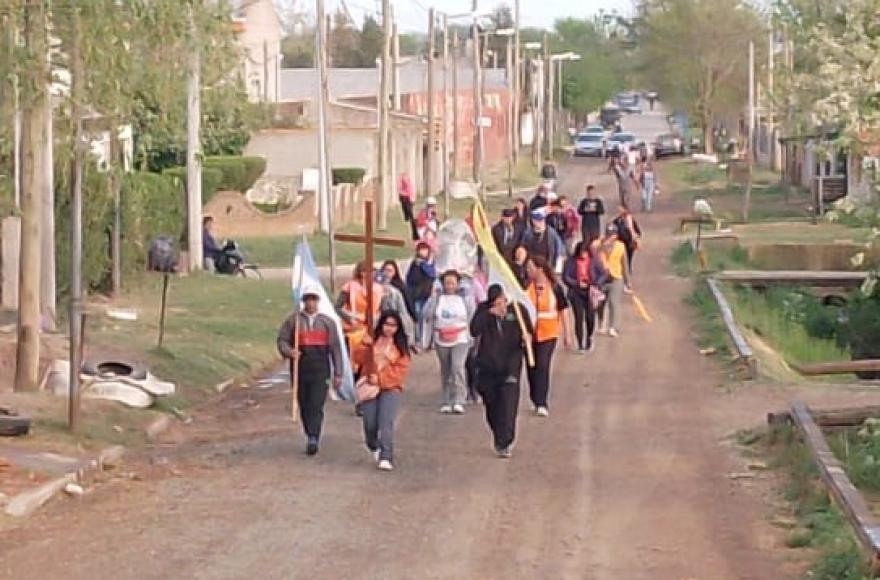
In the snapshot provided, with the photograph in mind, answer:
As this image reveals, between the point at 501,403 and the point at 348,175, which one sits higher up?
the point at 348,175

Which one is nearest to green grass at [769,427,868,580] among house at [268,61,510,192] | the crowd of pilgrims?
the crowd of pilgrims

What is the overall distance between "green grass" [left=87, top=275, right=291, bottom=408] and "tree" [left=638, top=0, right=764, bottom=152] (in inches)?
2470

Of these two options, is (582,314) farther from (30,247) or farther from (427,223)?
(30,247)

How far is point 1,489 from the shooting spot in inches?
583

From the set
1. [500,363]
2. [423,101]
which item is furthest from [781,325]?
[423,101]

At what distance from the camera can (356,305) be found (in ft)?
62.2

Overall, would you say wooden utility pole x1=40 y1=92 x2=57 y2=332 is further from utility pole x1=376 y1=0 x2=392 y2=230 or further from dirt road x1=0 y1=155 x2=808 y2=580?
utility pole x1=376 y1=0 x2=392 y2=230

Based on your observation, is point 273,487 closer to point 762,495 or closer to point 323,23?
point 762,495

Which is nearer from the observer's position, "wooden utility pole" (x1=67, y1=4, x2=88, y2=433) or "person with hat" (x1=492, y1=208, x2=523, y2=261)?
"wooden utility pole" (x1=67, y1=4, x2=88, y2=433)

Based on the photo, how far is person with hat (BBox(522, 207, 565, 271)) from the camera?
83.5ft

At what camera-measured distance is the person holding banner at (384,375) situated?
53.2 ft

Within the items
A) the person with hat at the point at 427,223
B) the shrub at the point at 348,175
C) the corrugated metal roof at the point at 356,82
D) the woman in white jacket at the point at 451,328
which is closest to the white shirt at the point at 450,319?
the woman in white jacket at the point at 451,328

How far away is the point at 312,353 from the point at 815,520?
511 cm

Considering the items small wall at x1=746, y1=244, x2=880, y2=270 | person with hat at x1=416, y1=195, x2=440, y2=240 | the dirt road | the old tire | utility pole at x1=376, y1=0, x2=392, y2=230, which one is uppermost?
utility pole at x1=376, y1=0, x2=392, y2=230
